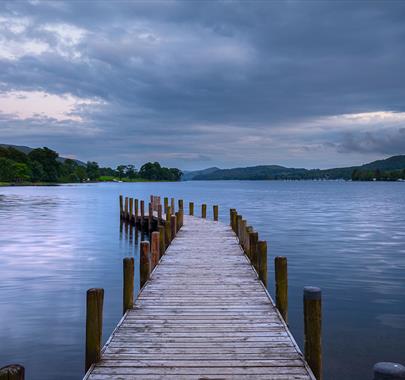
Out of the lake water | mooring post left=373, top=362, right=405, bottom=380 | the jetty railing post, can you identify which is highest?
mooring post left=373, top=362, right=405, bottom=380

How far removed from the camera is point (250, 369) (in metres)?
6.12

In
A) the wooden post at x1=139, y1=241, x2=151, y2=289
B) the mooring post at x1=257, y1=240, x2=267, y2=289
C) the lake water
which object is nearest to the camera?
the lake water

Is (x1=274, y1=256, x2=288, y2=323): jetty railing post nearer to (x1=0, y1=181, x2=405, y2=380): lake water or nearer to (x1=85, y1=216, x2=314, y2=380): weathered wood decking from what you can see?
(x1=85, y1=216, x2=314, y2=380): weathered wood decking

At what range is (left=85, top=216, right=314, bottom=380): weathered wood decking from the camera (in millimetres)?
6090

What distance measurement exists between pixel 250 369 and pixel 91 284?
13.1m

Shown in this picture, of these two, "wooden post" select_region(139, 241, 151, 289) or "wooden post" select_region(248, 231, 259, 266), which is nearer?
"wooden post" select_region(139, 241, 151, 289)

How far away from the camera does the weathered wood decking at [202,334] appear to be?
6.09m

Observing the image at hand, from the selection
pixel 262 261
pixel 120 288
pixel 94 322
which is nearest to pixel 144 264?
pixel 262 261

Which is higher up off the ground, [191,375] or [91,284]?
[191,375]

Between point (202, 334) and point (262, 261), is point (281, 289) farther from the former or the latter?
point (262, 261)

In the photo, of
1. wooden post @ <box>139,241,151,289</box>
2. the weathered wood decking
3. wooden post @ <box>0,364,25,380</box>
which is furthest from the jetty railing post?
wooden post @ <box>0,364,25,380</box>

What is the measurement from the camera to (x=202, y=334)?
741cm

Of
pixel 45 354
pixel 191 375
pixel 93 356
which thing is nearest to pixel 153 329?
pixel 93 356

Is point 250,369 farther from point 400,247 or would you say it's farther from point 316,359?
point 400,247
